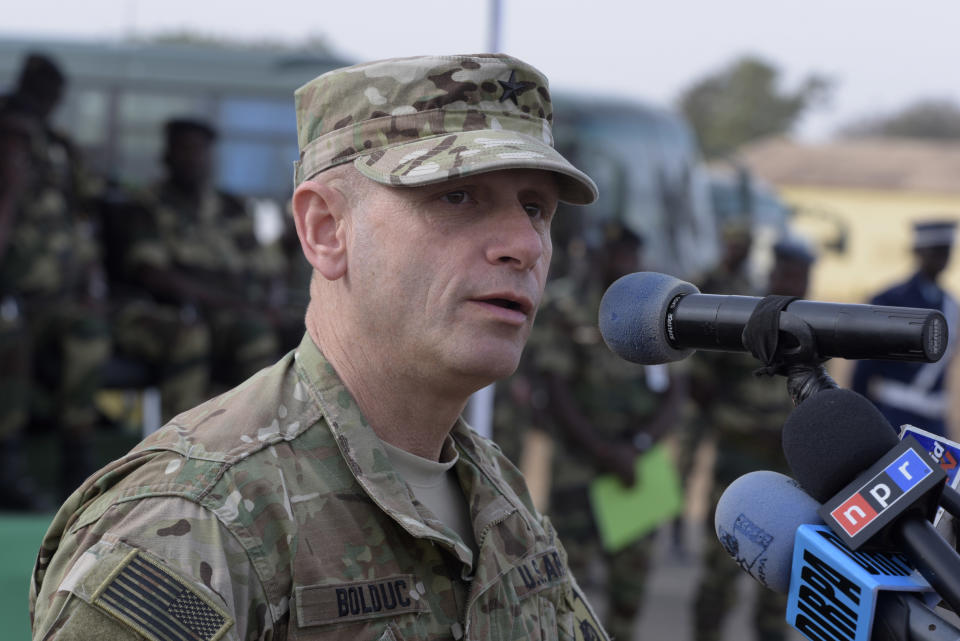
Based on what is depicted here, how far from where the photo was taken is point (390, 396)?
1599mm

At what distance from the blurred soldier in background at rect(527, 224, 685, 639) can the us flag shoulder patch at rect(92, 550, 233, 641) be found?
160 inches

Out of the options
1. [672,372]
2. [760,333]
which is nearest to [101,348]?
[672,372]

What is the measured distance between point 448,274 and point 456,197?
112mm

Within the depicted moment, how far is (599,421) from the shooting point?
18.6 feet

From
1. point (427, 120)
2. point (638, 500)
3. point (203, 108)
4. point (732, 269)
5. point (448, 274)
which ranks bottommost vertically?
point (638, 500)

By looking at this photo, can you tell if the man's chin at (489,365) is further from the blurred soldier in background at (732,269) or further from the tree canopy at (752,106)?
the tree canopy at (752,106)

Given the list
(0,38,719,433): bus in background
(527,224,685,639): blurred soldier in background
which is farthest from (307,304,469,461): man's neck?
(0,38,719,433): bus in background

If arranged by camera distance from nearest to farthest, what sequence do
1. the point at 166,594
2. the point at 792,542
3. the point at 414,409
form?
1. the point at 792,542
2. the point at 166,594
3. the point at 414,409

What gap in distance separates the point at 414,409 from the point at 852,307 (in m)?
0.67

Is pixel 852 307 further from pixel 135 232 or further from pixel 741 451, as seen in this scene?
pixel 135 232

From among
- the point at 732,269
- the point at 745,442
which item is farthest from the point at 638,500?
the point at 732,269

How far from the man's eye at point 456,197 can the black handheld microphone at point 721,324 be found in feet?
0.82

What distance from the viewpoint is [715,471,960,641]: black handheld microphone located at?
1.05 metres

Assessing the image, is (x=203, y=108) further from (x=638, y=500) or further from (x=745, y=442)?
(x=745, y=442)
